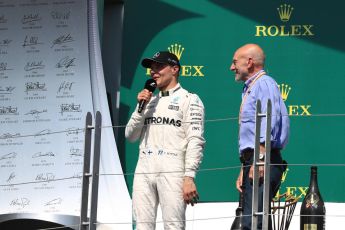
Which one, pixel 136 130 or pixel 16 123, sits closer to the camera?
pixel 136 130

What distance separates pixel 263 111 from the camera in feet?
17.2

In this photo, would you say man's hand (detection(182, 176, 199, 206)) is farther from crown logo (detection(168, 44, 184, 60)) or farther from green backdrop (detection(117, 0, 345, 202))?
crown logo (detection(168, 44, 184, 60))

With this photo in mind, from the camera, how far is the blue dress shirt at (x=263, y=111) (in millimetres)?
5109

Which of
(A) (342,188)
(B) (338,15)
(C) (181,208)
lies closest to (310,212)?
(C) (181,208)

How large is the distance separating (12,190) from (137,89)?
3.82 ft

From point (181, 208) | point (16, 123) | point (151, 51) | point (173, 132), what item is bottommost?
point (181, 208)

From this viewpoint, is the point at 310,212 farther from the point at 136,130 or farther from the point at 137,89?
the point at 137,89

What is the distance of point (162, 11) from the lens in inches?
311

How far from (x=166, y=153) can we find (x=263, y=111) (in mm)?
565

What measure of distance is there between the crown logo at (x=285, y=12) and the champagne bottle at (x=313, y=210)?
2301 millimetres

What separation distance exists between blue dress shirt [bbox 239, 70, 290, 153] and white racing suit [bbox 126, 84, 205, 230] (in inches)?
12.1
